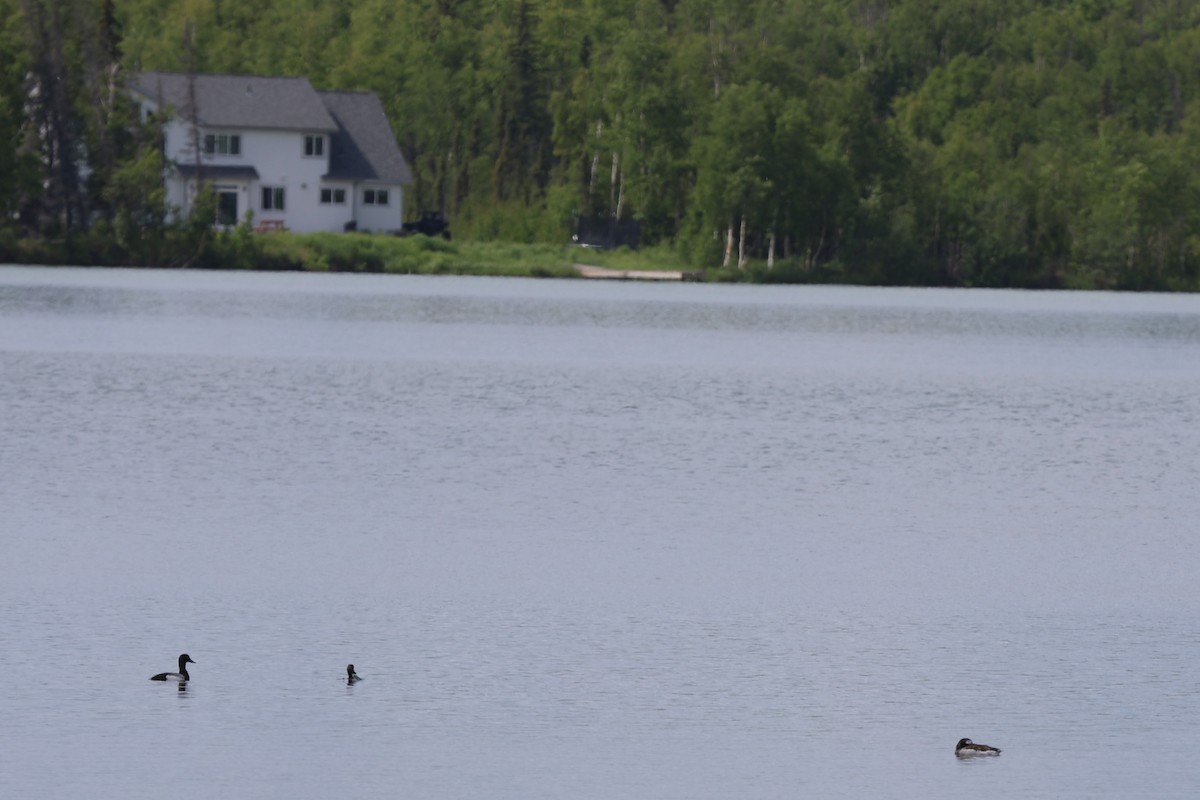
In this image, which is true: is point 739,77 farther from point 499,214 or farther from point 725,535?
point 725,535

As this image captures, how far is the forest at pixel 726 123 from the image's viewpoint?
74.6 metres

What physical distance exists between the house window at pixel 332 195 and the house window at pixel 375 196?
112 centimetres

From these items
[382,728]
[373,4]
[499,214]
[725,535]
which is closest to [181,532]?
[725,535]

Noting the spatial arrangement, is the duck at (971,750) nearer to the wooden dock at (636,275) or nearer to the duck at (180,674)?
the duck at (180,674)

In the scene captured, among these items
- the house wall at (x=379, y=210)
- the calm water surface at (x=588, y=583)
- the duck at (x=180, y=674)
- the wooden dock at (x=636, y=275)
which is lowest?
the wooden dock at (x=636, y=275)

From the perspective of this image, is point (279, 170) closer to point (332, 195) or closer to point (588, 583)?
point (332, 195)

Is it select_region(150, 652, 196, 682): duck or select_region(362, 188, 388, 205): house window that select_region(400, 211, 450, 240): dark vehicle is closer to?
select_region(362, 188, 388, 205): house window

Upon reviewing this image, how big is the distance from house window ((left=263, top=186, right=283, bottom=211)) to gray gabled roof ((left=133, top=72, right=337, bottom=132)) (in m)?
2.15

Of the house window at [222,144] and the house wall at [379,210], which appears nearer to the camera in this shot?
the house window at [222,144]

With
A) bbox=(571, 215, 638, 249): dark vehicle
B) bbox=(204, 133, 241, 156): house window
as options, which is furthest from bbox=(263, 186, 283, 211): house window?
bbox=(571, 215, 638, 249): dark vehicle

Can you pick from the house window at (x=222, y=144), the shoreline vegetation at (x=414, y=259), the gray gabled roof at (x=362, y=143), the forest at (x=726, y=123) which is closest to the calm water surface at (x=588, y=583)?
the shoreline vegetation at (x=414, y=259)

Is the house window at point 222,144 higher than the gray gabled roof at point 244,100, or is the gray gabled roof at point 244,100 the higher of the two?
the gray gabled roof at point 244,100

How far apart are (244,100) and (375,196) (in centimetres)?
578

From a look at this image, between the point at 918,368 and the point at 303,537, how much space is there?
25111 mm
